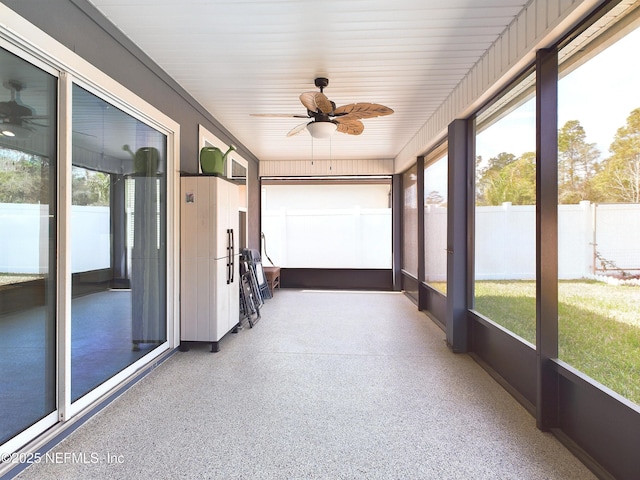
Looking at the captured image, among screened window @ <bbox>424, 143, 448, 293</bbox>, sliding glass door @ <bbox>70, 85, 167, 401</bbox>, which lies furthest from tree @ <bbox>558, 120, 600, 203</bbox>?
sliding glass door @ <bbox>70, 85, 167, 401</bbox>

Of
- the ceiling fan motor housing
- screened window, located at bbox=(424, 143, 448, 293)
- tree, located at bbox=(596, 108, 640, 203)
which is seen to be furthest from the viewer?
screened window, located at bbox=(424, 143, 448, 293)

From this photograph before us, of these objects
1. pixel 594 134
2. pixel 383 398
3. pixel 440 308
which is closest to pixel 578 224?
pixel 594 134

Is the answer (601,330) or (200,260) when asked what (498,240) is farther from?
(200,260)

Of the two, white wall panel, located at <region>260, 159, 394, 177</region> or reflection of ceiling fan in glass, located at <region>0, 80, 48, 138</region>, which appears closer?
reflection of ceiling fan in glass, located at <region>0, 80, 48, 138</region>

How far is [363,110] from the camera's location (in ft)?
10.5

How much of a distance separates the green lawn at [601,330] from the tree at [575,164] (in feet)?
1.78

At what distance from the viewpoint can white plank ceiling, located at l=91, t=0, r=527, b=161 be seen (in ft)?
7.65

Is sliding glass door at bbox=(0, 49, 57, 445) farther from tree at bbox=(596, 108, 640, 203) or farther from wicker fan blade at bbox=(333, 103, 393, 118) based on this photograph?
tree at bbox=(596, 108, 640, 203)

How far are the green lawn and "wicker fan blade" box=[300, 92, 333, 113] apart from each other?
2.30 meters

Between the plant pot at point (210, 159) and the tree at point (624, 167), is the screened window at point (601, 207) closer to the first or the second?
the tree at point (624, 167)

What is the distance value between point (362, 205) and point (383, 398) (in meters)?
5.33

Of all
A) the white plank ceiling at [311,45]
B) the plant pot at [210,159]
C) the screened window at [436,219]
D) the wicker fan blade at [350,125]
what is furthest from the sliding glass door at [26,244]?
the screened window at [436,219]

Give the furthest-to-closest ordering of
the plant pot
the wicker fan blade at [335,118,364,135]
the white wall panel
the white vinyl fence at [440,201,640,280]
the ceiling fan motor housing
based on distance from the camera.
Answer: the white wall panel, the plant pot, the wicker fan blade at [335,118,364,135], the ceiling fan motor housing, the white vinyl fence at [440,201,640,280]

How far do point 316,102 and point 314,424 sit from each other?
2.64 metres
